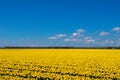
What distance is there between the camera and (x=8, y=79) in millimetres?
14398

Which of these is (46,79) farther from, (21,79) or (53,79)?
(21,79)

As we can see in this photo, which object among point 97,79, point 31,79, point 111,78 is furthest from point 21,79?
point 111,78

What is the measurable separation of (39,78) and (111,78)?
4.12 metres

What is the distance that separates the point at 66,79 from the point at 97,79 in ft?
5.54

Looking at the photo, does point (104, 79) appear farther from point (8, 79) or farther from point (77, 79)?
point (8, 79)

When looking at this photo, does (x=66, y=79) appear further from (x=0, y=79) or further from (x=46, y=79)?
(x=0, y=79)

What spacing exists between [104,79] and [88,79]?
936 mm

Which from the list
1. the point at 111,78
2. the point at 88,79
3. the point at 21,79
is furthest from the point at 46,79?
the point at 111,78

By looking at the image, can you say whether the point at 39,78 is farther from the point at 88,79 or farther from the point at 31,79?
the point at 88,79

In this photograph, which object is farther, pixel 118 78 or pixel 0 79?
pixel 118 78

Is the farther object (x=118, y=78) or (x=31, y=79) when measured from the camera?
(x=118, y=78)

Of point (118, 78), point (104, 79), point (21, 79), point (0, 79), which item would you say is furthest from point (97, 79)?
point (0, 79)

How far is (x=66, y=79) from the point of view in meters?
14.6

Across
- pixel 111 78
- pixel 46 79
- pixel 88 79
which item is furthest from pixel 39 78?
pixel 111 78
